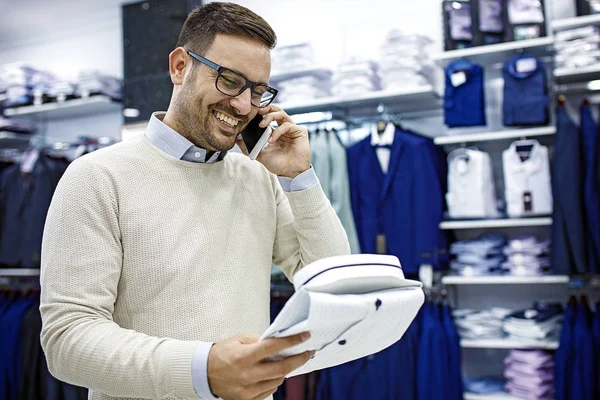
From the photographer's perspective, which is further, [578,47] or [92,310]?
[578,47]

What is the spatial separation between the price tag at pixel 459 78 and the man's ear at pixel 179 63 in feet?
8.57

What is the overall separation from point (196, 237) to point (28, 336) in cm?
360

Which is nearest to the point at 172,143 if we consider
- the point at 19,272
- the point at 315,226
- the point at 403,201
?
the point at 315,226

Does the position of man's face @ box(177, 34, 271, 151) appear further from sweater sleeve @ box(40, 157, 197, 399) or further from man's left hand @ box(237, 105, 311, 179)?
sweater sleeve @ box(40, 157, 197, 399)

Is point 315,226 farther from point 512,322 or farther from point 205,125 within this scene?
point 512,322

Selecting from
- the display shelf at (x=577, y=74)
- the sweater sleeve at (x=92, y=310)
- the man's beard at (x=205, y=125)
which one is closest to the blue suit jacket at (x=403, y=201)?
the display shelf at (x=577, y=74)

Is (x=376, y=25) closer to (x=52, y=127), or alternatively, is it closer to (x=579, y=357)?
(x=579, y=357)

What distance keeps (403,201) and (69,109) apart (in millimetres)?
3121

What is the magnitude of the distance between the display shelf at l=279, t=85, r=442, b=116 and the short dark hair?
99.9 inches

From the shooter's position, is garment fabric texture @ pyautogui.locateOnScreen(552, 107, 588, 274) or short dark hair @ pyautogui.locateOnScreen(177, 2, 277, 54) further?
garment fabric texture @ pyautogui.locateOnScreen(552, 107, 588, 274)

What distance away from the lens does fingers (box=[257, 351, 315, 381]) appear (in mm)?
892

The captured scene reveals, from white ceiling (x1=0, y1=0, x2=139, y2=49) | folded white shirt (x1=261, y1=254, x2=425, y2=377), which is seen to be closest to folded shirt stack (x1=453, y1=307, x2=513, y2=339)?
folded white shirt (x1=261, y1=254, x2=425, y2=377)

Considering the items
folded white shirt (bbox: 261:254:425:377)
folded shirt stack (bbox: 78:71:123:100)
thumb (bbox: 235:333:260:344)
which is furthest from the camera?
folded shirt stack (bbox: 78:71:123:100)

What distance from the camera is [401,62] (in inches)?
149
